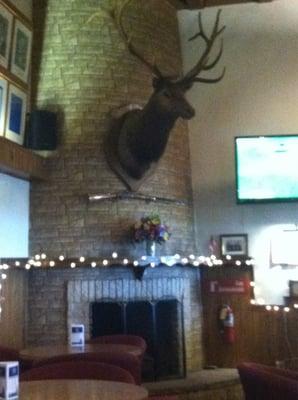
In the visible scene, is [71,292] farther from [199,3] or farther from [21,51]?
[199,3]

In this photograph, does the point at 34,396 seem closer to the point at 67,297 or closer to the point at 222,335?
the point at 67,297

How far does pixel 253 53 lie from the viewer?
7.71 m

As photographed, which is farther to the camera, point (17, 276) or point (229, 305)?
point (229, 305)

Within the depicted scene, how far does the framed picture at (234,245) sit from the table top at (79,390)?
4196 millimetres

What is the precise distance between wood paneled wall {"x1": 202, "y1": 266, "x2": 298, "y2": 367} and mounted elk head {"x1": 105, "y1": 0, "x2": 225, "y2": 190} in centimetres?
153

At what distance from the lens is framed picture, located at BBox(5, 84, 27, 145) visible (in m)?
6.10

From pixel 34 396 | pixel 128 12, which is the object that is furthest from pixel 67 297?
pixel 34 396

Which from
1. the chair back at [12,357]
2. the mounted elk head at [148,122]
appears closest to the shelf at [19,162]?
the mounted elk head at [148,122]

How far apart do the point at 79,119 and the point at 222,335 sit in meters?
2.77

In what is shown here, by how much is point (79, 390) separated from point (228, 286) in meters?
4.30

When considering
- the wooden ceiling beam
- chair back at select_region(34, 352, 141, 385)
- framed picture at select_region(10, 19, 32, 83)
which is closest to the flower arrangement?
framed picture at select_region(10, 19, 32, 83)

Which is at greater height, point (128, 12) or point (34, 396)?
point (128, 12)

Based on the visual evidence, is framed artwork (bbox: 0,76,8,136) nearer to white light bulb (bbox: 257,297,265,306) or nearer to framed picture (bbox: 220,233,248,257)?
framed picture (bbox: 220,233,248,257)

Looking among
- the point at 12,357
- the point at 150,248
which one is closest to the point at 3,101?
the point at 150,248
